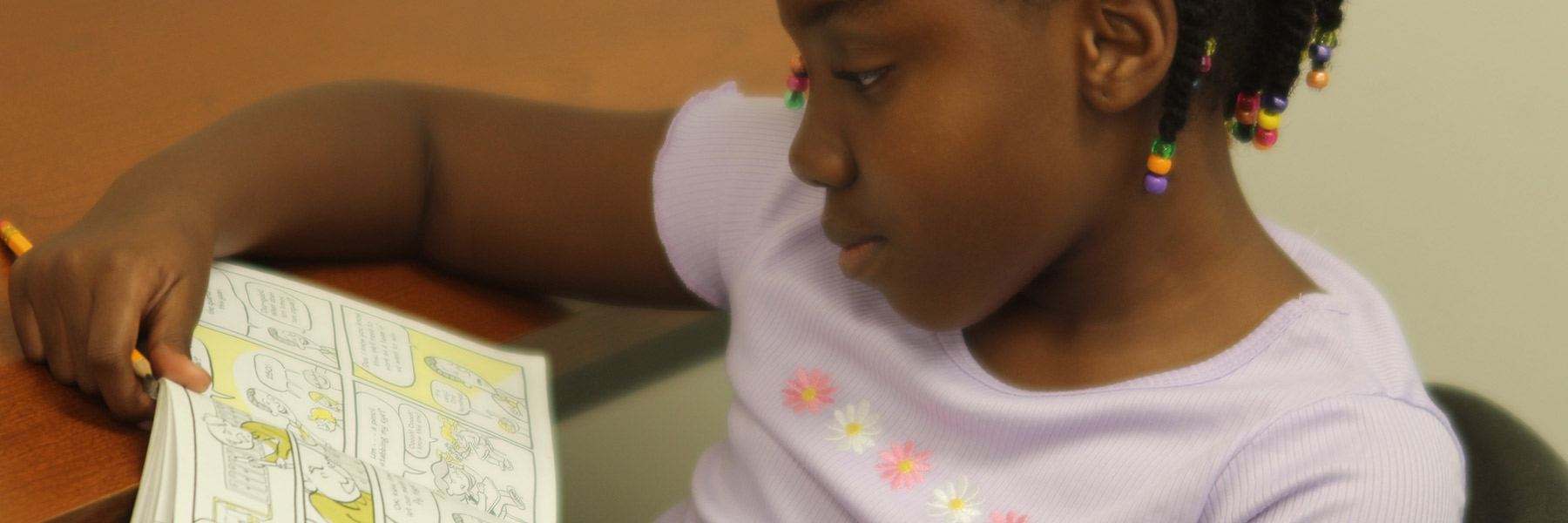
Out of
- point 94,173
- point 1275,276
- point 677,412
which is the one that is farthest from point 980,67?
point 677,412

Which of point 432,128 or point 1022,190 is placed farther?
point 432,128

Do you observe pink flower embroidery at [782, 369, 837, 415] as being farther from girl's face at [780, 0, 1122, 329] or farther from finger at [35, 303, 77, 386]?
finger at [35, 303, 77, 386]

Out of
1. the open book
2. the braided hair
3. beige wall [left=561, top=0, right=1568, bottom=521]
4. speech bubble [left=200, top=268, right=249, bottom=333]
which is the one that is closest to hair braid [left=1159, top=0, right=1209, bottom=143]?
the braided hair

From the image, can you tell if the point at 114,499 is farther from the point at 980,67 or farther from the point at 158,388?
the point at 980,67

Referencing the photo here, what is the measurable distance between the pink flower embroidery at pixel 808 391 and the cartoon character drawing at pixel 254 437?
27 centimetres

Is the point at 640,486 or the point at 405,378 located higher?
the point at 405,378

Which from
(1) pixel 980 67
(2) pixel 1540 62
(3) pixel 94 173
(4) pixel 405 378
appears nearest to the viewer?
(1) pixel 980 67

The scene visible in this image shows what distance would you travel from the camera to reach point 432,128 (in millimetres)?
858

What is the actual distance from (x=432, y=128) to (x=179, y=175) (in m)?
0.18

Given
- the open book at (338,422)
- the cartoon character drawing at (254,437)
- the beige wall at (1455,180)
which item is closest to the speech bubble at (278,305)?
the open book at (338,422)

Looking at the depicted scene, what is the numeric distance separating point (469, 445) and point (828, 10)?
29 cm

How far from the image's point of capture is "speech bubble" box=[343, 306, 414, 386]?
26.7 inches

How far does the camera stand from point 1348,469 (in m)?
0.55

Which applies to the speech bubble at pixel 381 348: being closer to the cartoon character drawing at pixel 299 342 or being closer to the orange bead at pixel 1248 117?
the cartoon character drawing at pixel 299 342
